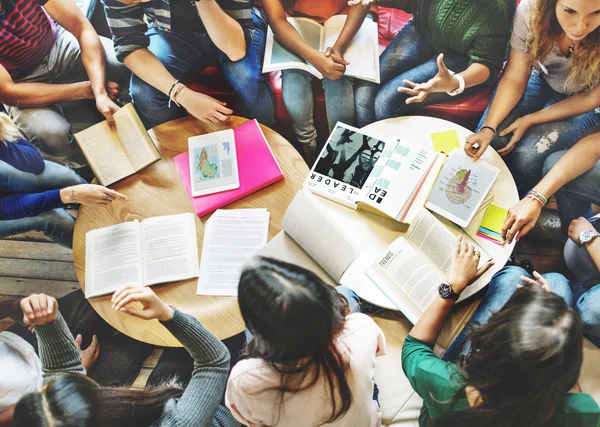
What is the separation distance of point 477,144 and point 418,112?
0.31 metres

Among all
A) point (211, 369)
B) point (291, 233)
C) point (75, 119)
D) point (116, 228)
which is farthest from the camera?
point (75, 119)

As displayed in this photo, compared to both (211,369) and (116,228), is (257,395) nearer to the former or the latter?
(211,369)

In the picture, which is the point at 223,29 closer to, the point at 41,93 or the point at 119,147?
the point at 119,147

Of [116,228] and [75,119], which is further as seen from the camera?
[75,119]

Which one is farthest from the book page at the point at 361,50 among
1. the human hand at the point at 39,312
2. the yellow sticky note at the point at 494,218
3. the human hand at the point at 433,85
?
the human hand at the point at 39,312

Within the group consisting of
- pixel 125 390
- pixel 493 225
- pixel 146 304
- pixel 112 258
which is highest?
pixel 493 225

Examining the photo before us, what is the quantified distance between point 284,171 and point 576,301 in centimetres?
117

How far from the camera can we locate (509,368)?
104cm

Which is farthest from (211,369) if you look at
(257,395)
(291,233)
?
(291,233)

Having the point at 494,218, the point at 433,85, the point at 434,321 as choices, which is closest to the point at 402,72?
the point at 433,85

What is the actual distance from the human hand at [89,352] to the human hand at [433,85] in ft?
5.29

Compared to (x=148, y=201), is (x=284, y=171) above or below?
above

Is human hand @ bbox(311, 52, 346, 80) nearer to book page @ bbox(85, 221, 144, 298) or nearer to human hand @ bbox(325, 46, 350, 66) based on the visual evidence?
human hand @ bbox(325, 46, 350, 66)

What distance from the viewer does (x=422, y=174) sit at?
1.54m
